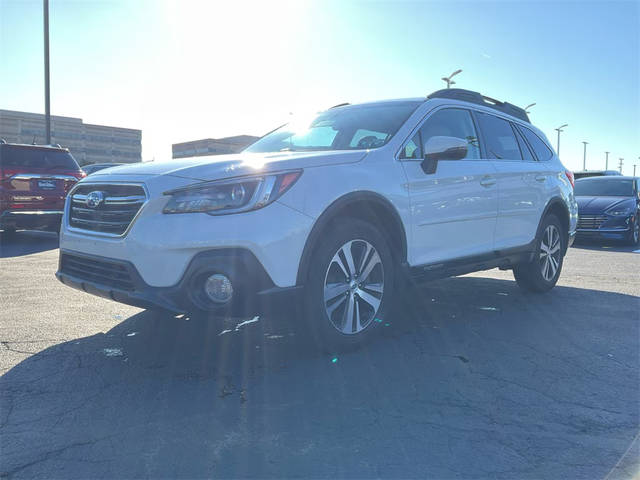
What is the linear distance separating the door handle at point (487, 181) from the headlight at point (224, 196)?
7.65 ft

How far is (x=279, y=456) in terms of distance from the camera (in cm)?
229

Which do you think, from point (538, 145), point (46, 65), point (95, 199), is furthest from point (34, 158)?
point (46, 65)

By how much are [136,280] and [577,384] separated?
8.51ft

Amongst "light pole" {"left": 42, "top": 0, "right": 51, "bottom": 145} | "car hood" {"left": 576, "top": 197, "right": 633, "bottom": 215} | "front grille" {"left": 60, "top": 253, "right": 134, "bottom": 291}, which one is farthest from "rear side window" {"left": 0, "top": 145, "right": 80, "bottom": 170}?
"light pole" {"left": 42, "top": 0, "right": 51, "bottom": 145}

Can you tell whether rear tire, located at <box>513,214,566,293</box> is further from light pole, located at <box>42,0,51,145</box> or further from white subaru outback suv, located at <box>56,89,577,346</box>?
light pole, located at <box>42,0,51,145</box>

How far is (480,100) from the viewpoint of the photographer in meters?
5.35

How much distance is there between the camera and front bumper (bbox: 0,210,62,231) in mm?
8812

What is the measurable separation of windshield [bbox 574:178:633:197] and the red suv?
10.8 metres

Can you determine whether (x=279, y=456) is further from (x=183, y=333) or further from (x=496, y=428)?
(x=183, y=333)

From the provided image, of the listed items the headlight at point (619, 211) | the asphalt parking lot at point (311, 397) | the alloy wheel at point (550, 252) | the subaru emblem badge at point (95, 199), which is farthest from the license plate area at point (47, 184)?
the headlight at point (619, 211)

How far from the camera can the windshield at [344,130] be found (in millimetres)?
4223

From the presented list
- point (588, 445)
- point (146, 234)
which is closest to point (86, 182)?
point (146, 234)

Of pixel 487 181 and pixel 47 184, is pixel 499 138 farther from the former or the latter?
pixel 47 184

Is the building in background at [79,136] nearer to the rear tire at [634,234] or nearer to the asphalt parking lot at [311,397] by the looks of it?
the rear tire at [634,234]
